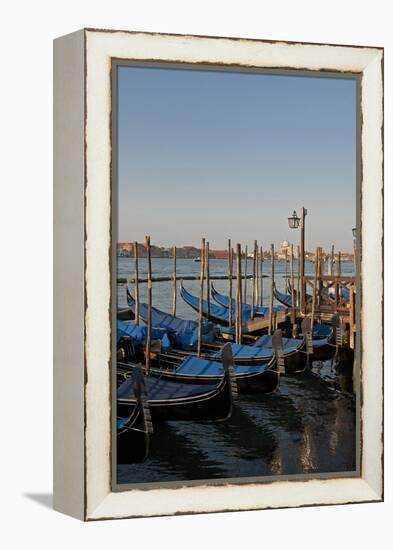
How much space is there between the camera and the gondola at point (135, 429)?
24.9 ft

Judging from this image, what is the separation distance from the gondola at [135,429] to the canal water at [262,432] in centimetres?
5

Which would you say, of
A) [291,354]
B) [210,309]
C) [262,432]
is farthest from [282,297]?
[262,432]

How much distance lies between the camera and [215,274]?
793cm

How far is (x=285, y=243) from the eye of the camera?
8109mm

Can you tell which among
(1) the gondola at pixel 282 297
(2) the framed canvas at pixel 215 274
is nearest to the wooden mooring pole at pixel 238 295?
(2) the framed canvas at pixel 215 274

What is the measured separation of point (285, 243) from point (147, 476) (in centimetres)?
163

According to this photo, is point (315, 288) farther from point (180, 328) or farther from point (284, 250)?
point (180, 328)

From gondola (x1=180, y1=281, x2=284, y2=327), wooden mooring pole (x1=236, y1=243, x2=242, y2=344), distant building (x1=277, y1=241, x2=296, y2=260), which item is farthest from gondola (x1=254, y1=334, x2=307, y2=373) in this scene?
distant building (x1=277, y1=241, x2=296, y2=260)

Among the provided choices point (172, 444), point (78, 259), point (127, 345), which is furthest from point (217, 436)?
point (78, 259)

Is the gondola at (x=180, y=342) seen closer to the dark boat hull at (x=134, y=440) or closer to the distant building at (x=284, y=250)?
the dark boat hull at (x=134, y=440)

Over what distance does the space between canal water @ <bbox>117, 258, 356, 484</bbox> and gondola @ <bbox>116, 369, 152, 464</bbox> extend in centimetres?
5

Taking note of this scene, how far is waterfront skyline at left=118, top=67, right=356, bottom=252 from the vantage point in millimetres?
7719

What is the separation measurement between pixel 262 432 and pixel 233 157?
1.64 m

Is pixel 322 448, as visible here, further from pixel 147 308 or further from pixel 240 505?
pixel 147 308
